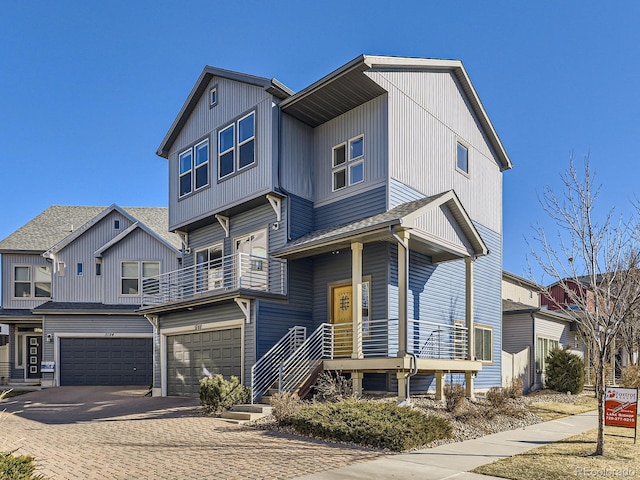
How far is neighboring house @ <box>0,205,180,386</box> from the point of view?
2642 cm

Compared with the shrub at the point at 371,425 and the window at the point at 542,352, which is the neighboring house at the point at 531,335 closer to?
the window at the point at 542,352

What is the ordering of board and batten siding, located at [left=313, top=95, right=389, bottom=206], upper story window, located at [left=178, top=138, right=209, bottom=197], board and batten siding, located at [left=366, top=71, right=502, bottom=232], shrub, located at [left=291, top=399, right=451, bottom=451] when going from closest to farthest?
shrub, located at [left=291, top=399, right=451, bottom=451] → board and batten siding, located at [left=313, top=95, right=389, bottom=206] → board and batten siding, located at [left=366, top=71, right=502, bottom=232] → upper story window, located at [left=178, top=138, right=209, bottom=197]

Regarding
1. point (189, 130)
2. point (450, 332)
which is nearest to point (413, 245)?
point (450, 332)

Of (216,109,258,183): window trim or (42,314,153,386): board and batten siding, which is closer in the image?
(216,109,258,183): window trim

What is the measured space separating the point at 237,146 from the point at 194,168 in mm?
2946

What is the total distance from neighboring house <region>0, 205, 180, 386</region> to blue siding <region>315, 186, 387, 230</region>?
11.4m

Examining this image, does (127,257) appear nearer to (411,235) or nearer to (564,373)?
(411,235)

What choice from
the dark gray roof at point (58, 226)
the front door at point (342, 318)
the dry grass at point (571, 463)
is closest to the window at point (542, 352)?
the front door at point (342, 318)

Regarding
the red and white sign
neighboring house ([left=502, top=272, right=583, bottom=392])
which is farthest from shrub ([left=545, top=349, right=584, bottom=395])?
the red and white sign

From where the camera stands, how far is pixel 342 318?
16828 millimetres

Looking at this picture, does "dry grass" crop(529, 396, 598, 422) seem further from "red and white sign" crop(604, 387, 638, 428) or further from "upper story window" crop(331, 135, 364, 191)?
"upper story window" crop(331, 135, 364, 191)

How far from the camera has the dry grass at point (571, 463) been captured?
822 centimetres

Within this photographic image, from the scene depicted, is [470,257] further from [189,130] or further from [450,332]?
[189,130]

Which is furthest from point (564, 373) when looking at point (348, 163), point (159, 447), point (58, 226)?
point (58, 226)
